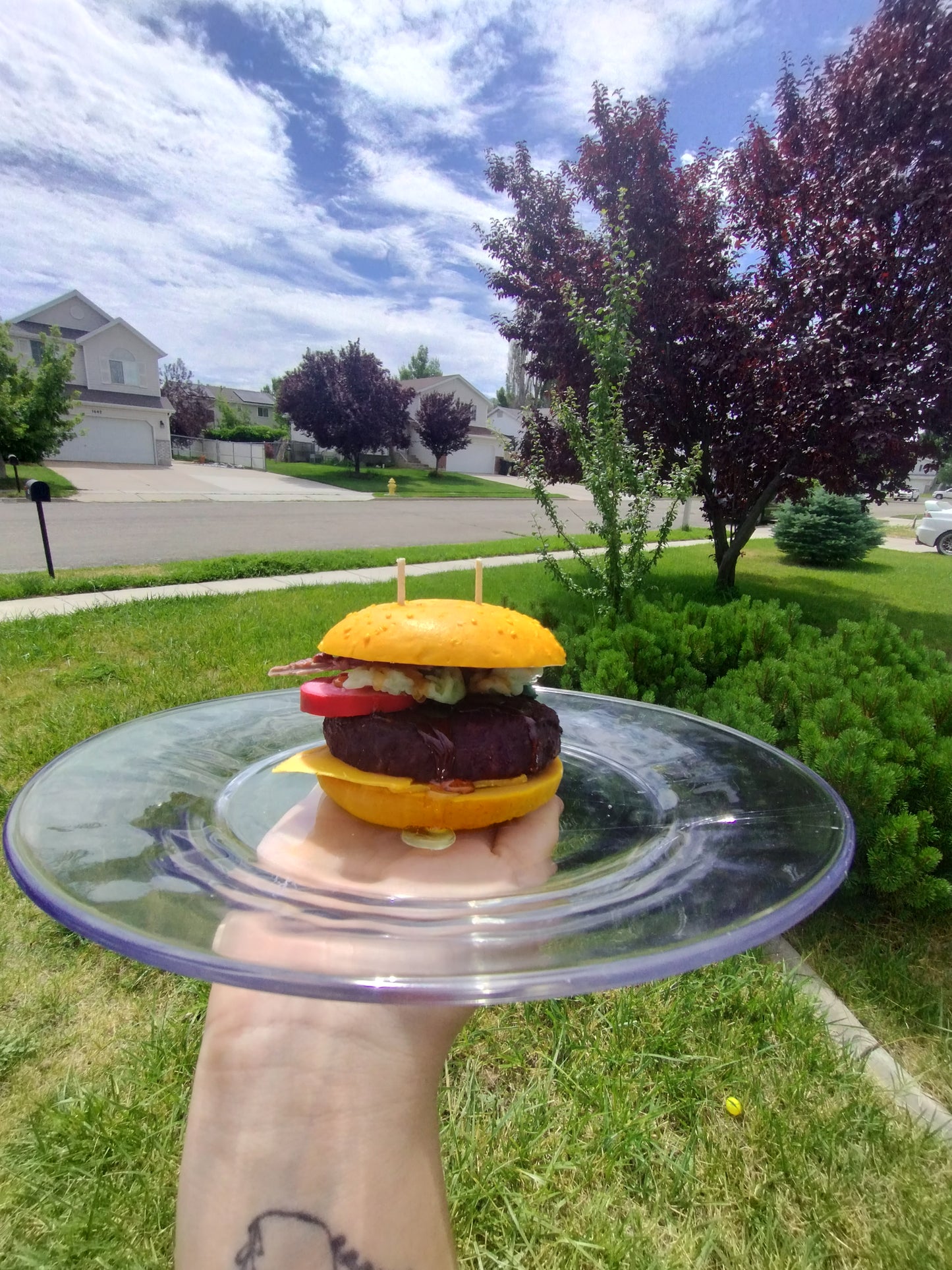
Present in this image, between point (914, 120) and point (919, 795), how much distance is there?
27.3 feet

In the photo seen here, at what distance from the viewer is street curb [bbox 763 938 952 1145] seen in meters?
2.12

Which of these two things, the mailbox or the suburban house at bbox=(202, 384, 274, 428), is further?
the suburban house at bbox=(202, 384, 274, 428)

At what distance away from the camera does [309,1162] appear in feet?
4.14

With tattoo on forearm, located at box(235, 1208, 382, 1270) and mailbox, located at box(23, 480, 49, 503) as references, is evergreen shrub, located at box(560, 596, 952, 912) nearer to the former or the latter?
tattoo on forearm, located at box(235, 1208, 382, 1270)

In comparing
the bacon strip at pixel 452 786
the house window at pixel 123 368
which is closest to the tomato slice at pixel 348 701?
the bacon strip at pixel 452 786

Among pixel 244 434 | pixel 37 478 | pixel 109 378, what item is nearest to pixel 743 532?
pixel 37 478

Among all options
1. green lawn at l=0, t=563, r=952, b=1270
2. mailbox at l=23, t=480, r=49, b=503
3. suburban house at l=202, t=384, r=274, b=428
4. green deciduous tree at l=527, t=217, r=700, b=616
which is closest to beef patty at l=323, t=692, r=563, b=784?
green lawn at l=0, t=563, r=952, b=1270

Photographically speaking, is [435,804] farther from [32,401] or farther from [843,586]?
[32,401]

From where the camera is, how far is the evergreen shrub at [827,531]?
647 inches

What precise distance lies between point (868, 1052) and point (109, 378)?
58.6 meters

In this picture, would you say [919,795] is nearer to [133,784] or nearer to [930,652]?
[930,652]

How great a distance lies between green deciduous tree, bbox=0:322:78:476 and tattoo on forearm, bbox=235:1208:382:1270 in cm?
3391

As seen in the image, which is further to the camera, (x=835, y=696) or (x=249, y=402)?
(x=249, y=402)

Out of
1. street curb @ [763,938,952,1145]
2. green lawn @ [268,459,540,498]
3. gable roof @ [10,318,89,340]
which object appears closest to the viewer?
street curb @ [763,938,952,1145]
